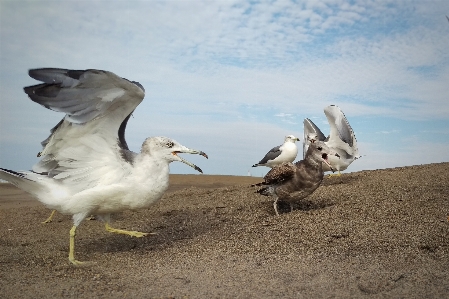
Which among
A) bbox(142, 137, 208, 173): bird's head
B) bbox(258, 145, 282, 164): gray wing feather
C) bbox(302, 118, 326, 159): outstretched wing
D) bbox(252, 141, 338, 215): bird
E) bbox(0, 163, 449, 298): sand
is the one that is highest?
bbox(302, 118, 326, 159): outstretched wing

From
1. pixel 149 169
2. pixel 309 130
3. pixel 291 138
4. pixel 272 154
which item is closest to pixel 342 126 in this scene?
pixel 291 138

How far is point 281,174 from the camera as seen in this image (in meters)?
6.35

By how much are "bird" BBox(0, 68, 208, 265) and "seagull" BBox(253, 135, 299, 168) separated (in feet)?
20.6

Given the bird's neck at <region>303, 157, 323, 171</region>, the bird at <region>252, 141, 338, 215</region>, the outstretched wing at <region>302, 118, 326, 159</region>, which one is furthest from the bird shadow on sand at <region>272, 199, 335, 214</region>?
the outstretched wing at <region>302, 118, 326, 159</region>

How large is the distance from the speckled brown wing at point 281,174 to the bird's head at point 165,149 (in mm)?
1469

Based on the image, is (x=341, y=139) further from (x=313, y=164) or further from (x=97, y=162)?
(x=97, y=162)

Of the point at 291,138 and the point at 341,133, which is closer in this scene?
the point at 341,133

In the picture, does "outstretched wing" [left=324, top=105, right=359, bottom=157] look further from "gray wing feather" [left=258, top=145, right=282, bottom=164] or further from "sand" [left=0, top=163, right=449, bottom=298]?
"sand" [left=0, top=163, right=449, bottom=298]

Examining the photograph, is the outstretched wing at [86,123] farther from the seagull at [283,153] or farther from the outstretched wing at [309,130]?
the outstretched wing at [309,130]

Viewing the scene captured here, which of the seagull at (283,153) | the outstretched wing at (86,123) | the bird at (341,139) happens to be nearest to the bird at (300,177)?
the outstretched wing at (86,123)

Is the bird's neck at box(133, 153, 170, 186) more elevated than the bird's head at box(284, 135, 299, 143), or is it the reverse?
the bird's head at box(284, 135, 299, 143)

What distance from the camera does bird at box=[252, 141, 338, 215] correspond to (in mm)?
6273

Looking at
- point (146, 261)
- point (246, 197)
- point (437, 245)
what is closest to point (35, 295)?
point (146, 261)

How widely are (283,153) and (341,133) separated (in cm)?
159
